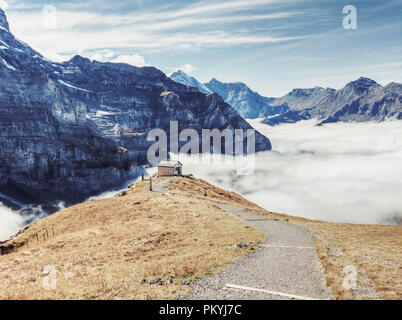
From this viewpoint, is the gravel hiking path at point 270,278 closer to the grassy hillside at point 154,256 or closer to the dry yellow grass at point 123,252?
the grassy hillside at point 154,256

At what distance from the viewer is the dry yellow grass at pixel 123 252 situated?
15242mm

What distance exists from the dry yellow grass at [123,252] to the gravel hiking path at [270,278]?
45.3 inches

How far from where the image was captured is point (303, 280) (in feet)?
51.4

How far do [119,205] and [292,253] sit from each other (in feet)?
111

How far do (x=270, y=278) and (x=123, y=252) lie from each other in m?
13.9

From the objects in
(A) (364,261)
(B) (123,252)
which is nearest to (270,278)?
(A) (364,261)

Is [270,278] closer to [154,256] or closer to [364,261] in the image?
[364,261]

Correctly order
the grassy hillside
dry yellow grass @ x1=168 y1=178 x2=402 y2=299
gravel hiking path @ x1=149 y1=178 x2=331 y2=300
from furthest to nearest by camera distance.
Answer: the grassy hillside, dry yellow grass @ x1=168 y1=178 x2=402 y2=299, gravel hiking path @ x1=149 y1=178 x2=331 y2=300

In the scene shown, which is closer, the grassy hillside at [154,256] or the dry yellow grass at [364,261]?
the dry yellow grass at [364,261]

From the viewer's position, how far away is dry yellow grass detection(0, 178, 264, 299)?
15.2 metres

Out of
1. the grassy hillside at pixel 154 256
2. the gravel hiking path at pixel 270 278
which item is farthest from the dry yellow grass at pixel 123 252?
the gravel hiking path at pixel 270 278

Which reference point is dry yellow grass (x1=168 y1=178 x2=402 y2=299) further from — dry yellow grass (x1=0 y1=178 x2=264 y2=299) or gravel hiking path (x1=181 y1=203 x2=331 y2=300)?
dry yellow grass (x1=0 y1=178 x2=264 y2=299)

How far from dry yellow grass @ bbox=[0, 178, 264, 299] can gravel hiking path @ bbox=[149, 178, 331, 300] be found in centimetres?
115

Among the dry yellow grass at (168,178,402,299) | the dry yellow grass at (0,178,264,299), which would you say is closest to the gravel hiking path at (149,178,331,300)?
the dry yellow grass at (168,178,402,299)
